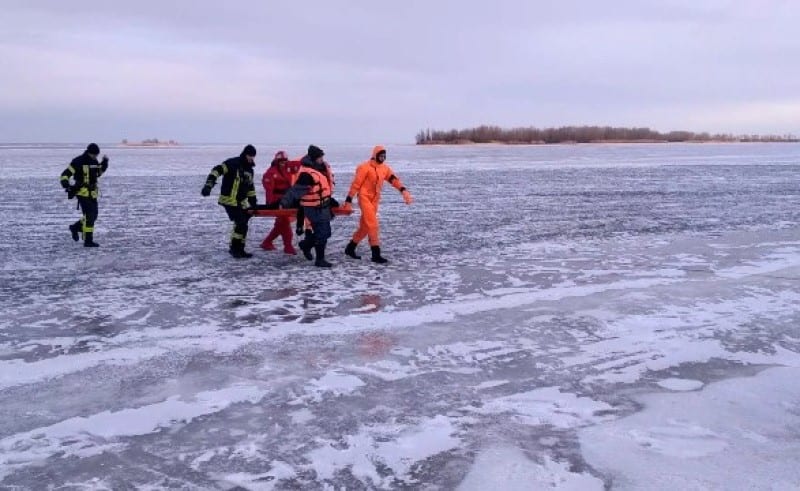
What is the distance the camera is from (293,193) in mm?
9422

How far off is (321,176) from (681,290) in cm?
465

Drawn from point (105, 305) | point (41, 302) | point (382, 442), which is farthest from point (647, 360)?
point (41, 302)

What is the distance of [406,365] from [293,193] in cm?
445

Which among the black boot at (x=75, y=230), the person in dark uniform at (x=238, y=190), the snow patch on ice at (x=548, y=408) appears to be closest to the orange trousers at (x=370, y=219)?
the person in dark uniform at (x=238, y=190)

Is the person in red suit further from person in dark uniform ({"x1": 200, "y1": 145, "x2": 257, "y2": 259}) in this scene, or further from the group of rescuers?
person in dark uniform ({"x1": 200, "y1": 145, "x2": 257, "y2": 259})

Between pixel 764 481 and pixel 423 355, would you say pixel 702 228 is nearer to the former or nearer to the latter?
pixel 423 355

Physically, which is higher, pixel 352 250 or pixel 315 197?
pixel 315 197

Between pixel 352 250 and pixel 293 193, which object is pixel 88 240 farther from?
pixel 352 250

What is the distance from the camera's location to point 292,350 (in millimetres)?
5867

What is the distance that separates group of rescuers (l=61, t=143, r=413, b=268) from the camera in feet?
31.4

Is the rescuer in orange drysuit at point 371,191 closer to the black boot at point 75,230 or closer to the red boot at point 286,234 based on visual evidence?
the red boot at point 286,234

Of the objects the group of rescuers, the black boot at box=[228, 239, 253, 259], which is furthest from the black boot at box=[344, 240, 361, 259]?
the black boot at box=[228, 239, 253, 259]

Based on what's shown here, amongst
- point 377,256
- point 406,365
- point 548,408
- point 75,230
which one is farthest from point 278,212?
point 548,408

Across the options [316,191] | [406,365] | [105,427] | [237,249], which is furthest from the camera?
[237,249]
